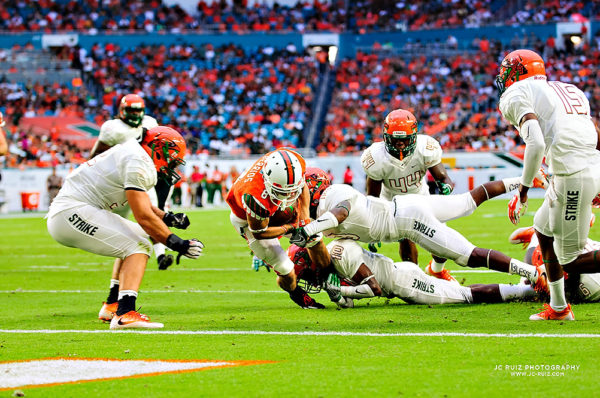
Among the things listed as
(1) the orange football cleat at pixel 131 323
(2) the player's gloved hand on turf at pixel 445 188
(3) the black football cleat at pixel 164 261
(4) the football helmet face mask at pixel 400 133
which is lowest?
(3) the black football cleat at pixel 164 261

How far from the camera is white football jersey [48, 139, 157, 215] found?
269 inches

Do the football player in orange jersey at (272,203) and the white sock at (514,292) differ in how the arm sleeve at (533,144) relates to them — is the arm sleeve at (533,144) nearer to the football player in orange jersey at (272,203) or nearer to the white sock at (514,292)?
the white sock at (514,292)

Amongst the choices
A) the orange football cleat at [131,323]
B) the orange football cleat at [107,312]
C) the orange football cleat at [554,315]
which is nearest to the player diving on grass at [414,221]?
the orange football cleat at [554,315]

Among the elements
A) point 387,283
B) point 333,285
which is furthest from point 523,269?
point 333,285

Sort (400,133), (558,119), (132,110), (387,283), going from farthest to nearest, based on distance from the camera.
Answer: (132,110) → (400,133) → (387,283) → (558,119)

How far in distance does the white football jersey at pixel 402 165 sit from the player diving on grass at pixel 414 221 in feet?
4.28

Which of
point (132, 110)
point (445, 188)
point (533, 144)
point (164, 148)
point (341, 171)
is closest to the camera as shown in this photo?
point (533, 144)

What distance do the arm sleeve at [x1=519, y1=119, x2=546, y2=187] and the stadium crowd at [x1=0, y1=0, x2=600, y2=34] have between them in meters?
38.3

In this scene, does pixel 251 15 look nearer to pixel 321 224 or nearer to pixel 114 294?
pixel 114 294

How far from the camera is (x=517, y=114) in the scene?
6398 mm

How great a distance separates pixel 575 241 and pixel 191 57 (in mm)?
39234

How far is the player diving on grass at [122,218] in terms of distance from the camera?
677cm

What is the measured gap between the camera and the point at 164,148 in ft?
24.3

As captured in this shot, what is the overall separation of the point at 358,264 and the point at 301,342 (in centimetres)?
198
